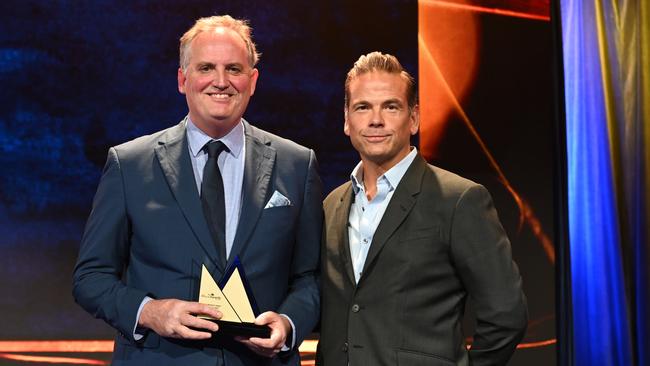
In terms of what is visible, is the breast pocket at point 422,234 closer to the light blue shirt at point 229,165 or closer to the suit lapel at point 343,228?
the suit lapel at point 343,228

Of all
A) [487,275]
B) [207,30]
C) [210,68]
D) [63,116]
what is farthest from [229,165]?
[63,116]

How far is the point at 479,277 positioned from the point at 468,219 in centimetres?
15

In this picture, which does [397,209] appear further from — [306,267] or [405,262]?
[306,267]

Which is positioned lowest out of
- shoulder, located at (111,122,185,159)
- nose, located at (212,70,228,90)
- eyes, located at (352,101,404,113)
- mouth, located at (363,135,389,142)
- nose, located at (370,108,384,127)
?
shoulder, located at (111,122,185,159)

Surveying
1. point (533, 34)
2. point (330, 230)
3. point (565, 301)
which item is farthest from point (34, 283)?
point (533, 34)

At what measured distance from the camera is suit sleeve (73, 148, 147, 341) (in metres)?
1.98

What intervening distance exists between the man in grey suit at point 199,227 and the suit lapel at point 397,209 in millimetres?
228

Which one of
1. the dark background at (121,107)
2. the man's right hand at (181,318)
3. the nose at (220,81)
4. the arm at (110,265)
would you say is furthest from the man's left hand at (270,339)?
the dark background at (121,107)

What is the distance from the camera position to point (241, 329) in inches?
71.9

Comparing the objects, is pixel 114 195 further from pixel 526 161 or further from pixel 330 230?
pixel 526 161

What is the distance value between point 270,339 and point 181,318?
0.22m

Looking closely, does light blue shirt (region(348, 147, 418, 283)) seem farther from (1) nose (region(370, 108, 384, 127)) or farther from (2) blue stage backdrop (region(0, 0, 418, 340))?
(2) blue stage backdrop (region(0, 0, 418, 340))

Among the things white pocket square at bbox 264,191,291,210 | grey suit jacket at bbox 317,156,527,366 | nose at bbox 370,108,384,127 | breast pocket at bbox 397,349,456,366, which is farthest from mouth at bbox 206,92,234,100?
breast pocket at bbox 397,349,456,366

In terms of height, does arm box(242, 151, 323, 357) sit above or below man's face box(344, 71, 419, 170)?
below
